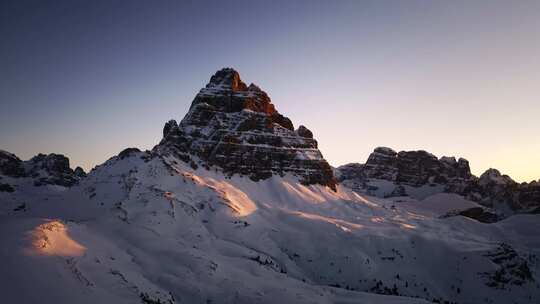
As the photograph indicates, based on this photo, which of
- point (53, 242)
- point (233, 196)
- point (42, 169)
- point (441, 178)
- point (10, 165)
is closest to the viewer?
point (53, 242)

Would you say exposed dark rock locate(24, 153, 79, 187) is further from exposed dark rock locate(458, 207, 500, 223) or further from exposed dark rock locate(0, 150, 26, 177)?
exposed dark rock locate(458, 207, 500, 223)

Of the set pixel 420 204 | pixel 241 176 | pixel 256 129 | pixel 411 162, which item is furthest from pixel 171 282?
pixel 411 162

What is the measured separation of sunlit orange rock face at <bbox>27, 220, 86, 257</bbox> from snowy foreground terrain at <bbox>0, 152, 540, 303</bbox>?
0.13m

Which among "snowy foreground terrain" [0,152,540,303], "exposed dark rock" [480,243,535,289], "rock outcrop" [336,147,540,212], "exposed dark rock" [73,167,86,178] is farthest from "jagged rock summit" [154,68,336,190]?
"exposed dark rock" [73,167,86,178]

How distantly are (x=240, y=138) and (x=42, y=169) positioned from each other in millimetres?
95087

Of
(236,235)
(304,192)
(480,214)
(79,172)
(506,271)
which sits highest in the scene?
(480,214)

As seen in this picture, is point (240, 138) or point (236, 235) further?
point (240, 138)

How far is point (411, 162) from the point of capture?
184 m

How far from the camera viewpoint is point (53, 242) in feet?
96.5

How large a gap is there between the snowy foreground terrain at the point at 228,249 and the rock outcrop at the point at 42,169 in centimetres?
8762

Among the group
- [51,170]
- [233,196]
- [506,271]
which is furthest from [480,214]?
[51,170]

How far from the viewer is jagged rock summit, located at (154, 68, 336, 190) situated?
290ft

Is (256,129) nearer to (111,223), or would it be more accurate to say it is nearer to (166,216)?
(166,216)

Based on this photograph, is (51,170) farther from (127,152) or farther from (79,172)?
(127,152)
